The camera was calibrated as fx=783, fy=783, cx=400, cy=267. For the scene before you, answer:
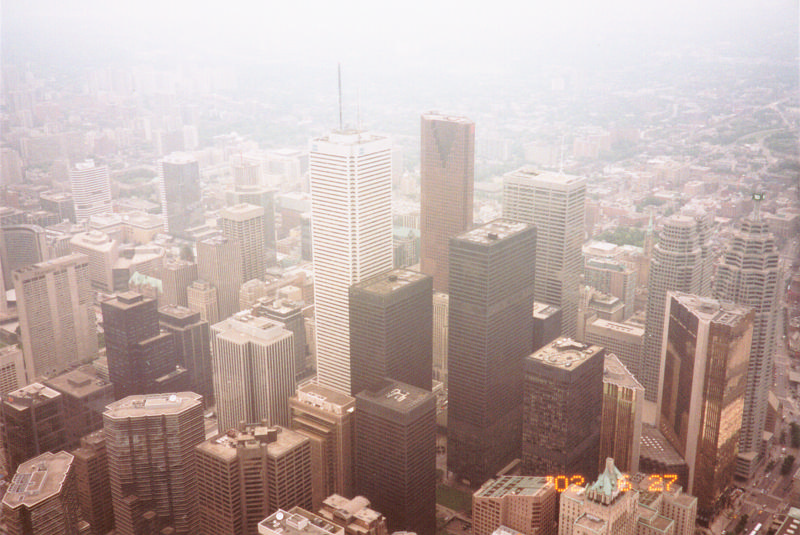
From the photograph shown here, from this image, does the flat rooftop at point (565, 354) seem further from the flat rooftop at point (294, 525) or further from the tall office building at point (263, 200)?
the tall office building at point (263, 200)

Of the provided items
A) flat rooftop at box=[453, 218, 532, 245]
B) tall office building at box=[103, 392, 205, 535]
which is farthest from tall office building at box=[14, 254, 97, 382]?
flat rooftop at box=[453, 218, 532, 245]

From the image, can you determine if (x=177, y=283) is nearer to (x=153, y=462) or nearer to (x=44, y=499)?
(x=153, y=462)

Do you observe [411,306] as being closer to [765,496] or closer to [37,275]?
[765,496]

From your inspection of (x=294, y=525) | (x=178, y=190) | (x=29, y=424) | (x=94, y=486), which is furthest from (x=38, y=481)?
(x=178, y=190)

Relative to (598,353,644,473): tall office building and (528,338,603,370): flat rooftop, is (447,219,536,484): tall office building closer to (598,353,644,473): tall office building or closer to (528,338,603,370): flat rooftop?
(528,338,603,370): flat rooftop

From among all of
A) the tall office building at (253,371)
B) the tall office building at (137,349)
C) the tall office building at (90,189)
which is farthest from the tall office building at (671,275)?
the tall office building at (90,189)

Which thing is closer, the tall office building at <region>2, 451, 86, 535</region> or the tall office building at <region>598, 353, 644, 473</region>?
the tall office building at <region>2, 451, 86, 535</region>

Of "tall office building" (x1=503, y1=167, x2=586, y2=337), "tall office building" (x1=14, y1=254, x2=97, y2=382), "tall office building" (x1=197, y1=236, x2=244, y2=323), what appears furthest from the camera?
"tall office building" (x1=197, y1=236, x2=244, y2=323)
